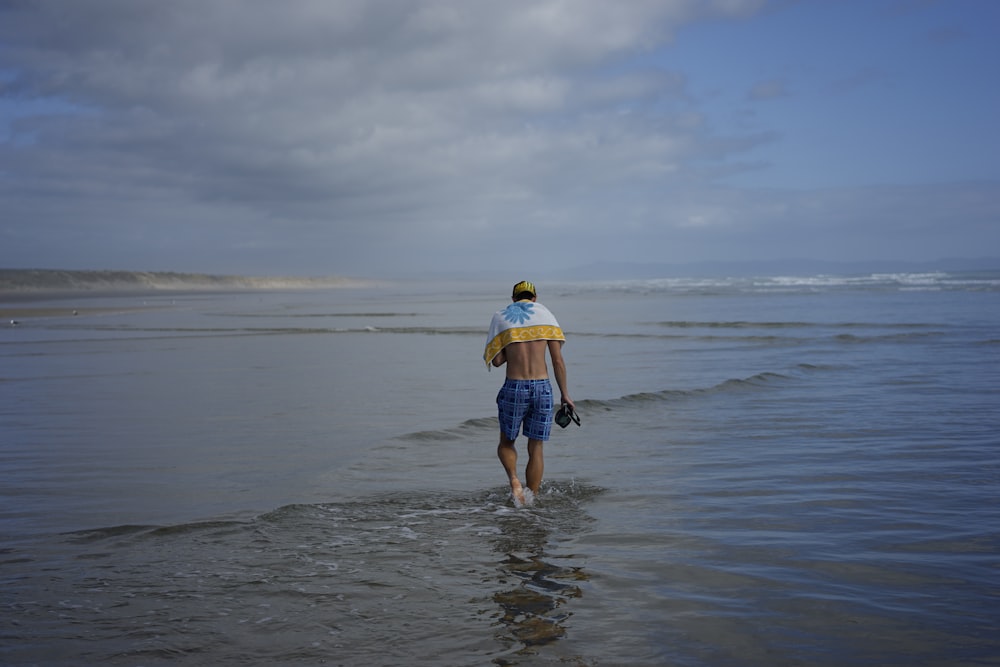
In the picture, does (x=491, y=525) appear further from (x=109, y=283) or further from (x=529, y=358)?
(x=109, y=283)

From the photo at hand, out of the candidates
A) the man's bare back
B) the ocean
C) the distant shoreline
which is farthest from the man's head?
the distant shoreline

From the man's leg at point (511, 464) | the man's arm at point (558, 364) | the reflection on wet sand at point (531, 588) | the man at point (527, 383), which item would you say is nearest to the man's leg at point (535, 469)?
the man at point (527, 383)

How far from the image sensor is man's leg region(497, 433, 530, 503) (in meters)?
7.32

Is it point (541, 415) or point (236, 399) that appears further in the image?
point (236, 399)

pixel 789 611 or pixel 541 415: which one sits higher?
pixel 541 415

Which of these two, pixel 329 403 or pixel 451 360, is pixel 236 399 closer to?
pixel 329 403

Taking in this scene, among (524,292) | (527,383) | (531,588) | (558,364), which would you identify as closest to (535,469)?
(527,383)

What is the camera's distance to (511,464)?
24.6ft

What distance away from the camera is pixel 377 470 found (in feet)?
28.6

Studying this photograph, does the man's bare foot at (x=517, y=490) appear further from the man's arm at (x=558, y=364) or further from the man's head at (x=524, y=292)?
the man's head at (x=524, y=292)

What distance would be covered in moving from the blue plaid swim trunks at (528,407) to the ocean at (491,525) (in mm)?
639

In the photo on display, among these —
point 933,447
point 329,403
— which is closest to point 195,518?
point 329,403

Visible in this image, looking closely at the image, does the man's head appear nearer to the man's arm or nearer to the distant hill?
the man's arm

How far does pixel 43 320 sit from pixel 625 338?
25.7 meters
